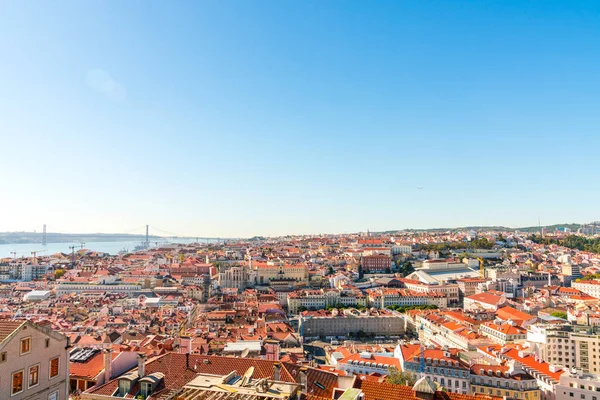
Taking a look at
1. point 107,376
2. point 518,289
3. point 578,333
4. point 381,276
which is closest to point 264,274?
point 381,276

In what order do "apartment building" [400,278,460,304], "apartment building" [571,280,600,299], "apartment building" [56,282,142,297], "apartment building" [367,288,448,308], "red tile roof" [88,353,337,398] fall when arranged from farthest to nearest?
1. "apartment building" [400,278,460,304]
2. "apartment building" [571,280,600,299]
3. "apartment building" [56,282,142,297]
4. "apartment building" [367,288,448,308]
5. "red tile roof" [88,353,337,398]

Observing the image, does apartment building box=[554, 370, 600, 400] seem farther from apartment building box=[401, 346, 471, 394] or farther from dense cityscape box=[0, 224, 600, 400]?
apartment building box=[401, 346, 471, 394]

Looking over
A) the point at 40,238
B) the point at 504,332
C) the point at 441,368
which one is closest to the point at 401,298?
the point at 504,332

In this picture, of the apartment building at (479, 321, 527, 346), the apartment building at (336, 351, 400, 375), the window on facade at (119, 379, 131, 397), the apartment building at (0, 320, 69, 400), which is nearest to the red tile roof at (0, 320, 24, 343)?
the apartment building at (0, 320, 69, 400)

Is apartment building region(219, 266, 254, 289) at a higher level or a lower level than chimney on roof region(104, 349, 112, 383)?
lower

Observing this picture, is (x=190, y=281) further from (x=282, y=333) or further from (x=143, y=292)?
(x=282, y=333)

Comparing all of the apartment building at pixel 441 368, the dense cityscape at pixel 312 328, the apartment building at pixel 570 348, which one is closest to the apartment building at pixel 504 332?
the dense cityscape at pixel 312 328

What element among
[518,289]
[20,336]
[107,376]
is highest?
[20,336]
